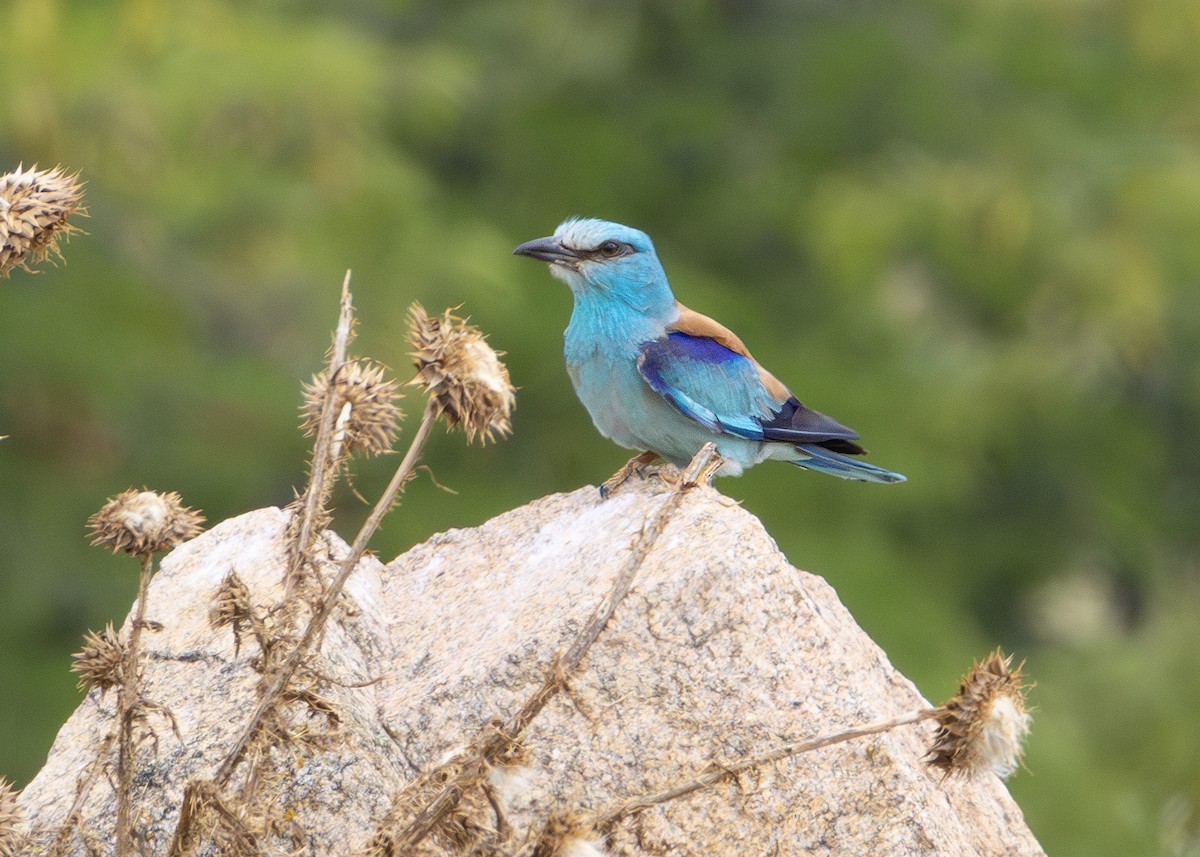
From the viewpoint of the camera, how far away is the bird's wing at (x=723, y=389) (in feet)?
17.1

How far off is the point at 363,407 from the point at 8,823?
1.00 meters

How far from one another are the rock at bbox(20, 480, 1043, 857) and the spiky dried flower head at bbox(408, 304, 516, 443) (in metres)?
0.53

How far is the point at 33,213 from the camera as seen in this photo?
10.7ft

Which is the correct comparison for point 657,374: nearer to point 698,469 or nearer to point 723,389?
point 723,389

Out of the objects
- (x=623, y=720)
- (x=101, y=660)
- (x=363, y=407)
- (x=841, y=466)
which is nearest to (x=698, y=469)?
(x=623, y=720)

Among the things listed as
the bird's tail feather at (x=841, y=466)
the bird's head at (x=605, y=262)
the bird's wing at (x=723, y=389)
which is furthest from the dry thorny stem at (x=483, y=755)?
the bird's tail feather at (x=841, y=466)

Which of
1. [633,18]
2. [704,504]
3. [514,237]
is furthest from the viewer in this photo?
[633,18]

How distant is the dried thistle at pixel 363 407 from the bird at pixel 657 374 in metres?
1.56

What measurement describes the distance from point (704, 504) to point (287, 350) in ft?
26.6

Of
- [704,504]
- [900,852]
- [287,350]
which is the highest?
[287,350]

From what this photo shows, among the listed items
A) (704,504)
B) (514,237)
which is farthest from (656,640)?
(514,237)

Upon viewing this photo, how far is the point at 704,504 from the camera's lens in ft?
13.3

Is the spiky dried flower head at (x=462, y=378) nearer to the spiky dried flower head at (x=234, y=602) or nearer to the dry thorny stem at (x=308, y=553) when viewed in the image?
the dry thorny stem at (x=308, y=553)

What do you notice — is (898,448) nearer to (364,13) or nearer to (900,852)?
(364,13)
